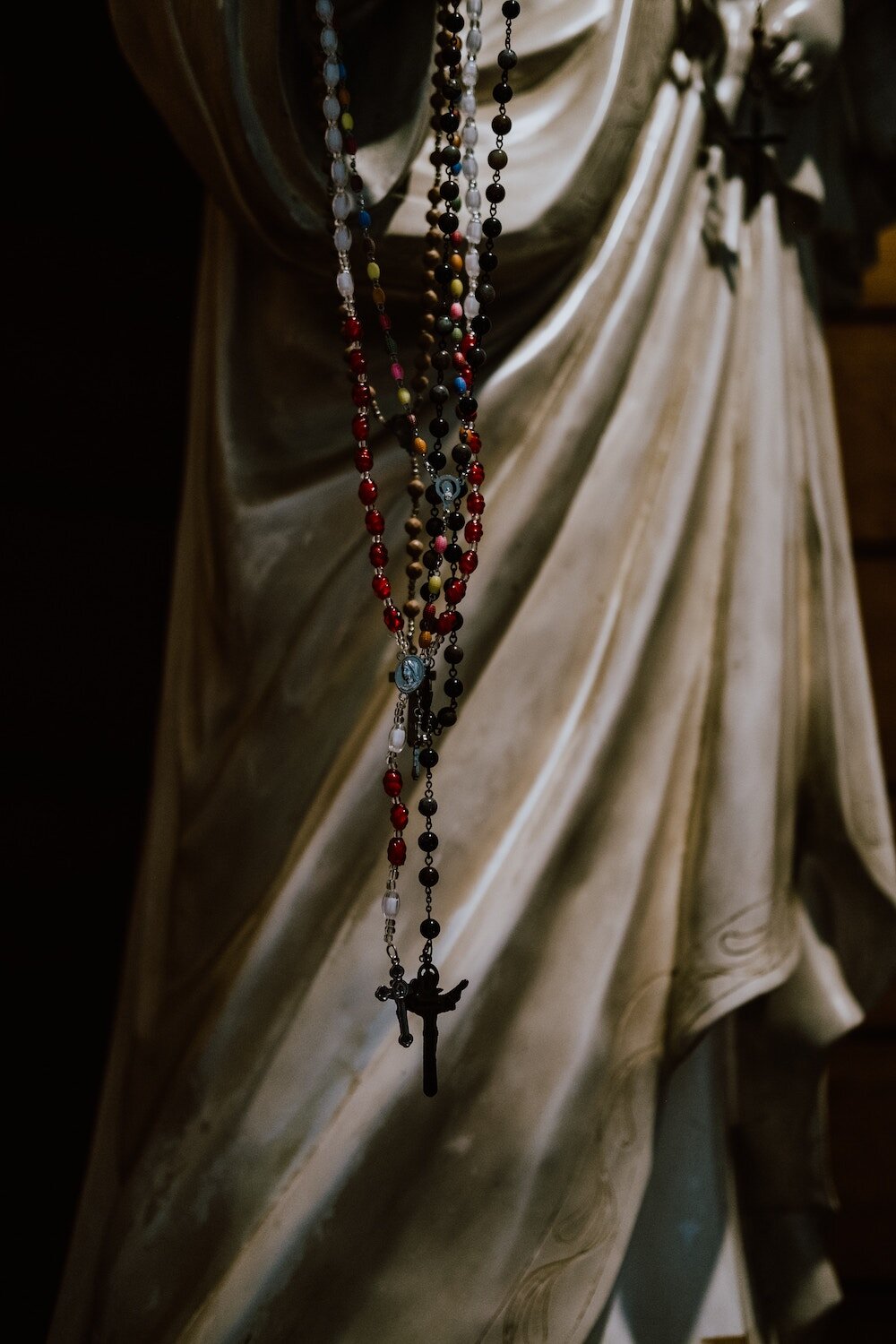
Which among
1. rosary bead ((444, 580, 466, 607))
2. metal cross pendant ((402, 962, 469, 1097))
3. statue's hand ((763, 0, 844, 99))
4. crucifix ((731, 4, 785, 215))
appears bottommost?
metal cross pendant ((402, 962, 469, 1097))

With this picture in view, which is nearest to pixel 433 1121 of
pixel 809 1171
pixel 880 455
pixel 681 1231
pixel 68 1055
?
pixel 681 1231

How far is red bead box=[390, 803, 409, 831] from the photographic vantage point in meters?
0.74

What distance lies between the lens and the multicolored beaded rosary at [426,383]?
0.75 meters

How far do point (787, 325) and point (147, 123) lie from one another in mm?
573

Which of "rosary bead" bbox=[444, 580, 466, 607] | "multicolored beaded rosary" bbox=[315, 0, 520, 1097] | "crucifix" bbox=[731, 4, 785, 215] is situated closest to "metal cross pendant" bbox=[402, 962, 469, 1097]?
"multicolored beaded rosary" bbox=[315, 0, 520, 1097]

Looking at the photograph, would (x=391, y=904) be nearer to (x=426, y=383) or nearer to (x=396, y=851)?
(x=396, y=851)

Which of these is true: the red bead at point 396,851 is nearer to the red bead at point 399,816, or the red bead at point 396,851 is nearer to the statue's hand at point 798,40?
the red bead at point 399,816

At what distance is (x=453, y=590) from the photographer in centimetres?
77

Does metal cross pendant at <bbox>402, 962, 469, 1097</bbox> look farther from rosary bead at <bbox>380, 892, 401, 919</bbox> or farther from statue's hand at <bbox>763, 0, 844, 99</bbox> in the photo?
statue's hand at <bbox>763, 0, 844, 99</bbox>

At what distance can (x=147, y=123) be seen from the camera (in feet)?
4.12

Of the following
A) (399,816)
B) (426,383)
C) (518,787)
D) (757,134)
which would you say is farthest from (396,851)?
(757,134)

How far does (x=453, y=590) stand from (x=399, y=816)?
0.12 meters

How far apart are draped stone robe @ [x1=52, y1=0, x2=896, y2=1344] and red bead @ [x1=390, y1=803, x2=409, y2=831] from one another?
0.08m

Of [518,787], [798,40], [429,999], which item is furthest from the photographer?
[798,40]
